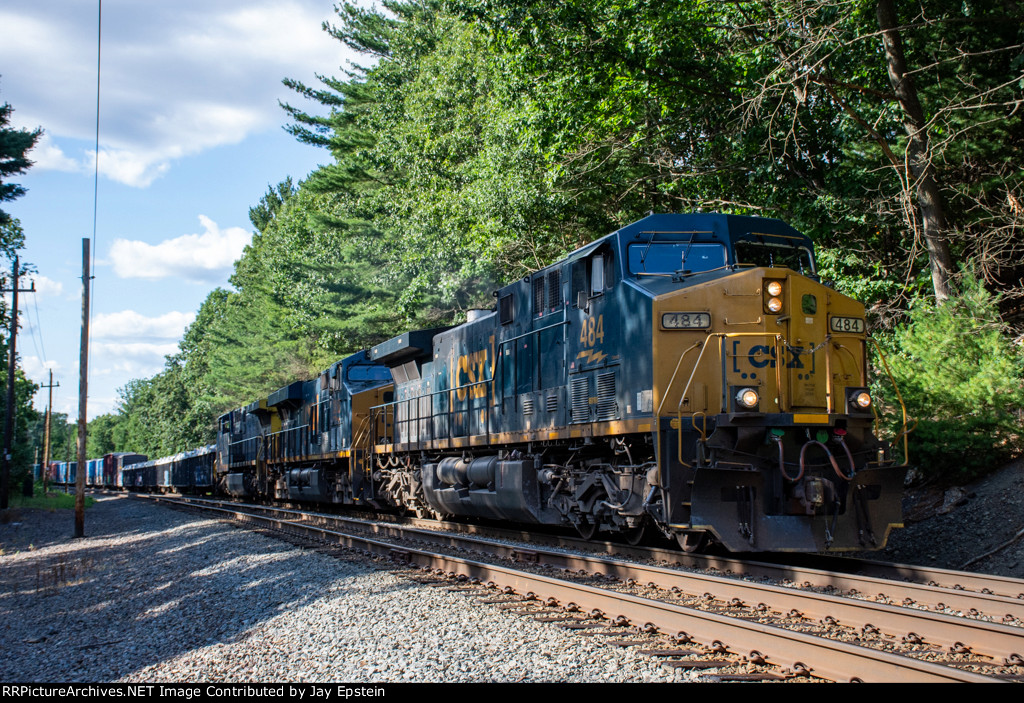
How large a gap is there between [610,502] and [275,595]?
3.66 meters

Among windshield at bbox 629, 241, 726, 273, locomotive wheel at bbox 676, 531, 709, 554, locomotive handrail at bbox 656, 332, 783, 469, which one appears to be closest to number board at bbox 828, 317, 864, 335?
locomotive handrail at bbox 656, 332, 783, 469

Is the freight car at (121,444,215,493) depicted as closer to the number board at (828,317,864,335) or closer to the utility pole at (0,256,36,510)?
the utility pole at (0,256,36,510)

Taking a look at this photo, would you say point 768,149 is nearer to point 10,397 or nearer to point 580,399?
point 580,399

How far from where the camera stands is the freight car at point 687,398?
26.0 feet

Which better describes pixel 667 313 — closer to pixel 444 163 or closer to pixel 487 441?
pixel 487 441

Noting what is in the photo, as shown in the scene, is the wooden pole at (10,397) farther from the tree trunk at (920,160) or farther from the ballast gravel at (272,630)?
the tree trunk at (920,160)

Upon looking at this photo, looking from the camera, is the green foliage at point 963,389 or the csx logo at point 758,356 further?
the green foliage at point 963,389

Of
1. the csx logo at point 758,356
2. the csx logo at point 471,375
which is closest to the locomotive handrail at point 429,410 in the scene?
the csx logo at point 471,375

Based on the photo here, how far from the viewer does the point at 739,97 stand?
53.0ft

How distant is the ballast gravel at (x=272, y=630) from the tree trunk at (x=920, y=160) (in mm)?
9984

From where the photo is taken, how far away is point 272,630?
6.52 m

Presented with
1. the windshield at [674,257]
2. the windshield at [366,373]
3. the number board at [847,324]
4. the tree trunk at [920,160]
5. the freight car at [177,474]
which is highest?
the tree trunk at [920,160]

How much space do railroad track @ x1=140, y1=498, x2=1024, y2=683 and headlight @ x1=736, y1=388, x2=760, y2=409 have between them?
153 cm

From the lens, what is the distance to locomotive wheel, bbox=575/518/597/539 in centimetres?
1029
